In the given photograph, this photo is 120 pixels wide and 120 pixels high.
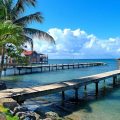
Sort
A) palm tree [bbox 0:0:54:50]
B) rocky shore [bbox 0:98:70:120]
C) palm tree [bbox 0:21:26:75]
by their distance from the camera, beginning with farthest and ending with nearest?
palm tree [bbox 0:0:54:50] < palm tree [bbox 0:21:26:75] < rocky shore [bbox 0:98:70:120]

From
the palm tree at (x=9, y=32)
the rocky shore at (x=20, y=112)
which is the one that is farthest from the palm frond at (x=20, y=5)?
the rocky shore at (x=20, y=112)

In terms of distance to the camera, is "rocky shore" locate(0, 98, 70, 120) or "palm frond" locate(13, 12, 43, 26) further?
"palm frond" locate(13, 12, 43, 26)

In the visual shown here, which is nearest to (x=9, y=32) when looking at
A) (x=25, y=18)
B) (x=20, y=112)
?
(x=20, y=112)

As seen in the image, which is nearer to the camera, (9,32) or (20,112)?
(20,112)

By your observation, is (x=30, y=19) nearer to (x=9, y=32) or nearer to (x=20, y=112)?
(x=9, y=32)

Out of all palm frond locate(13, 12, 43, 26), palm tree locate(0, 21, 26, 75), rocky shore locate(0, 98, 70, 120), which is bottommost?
rocky shore locate(0, 98, 70, 120)

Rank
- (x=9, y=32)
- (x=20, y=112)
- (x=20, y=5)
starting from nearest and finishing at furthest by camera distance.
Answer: (x=20, y=112)
(x=9, y=32)
(x=20, y=5)

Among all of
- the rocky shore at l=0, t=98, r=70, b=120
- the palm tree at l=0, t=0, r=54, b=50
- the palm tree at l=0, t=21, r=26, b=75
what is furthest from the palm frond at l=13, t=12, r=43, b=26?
the rocky shore at l=0, t=98, r=70, b=120

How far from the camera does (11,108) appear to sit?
1127 cm

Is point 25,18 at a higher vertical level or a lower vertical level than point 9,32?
higher

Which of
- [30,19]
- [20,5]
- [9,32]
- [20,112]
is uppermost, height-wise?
[20,5]

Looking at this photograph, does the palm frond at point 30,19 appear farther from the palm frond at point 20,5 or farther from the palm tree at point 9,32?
the palm tree at point 9,32

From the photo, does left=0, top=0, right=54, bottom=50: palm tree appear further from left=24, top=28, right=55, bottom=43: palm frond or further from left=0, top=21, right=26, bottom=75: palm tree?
left=0, top=21, right=26, bottom=75: palm tree

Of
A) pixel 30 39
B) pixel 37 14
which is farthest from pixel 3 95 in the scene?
pixel 37 14
